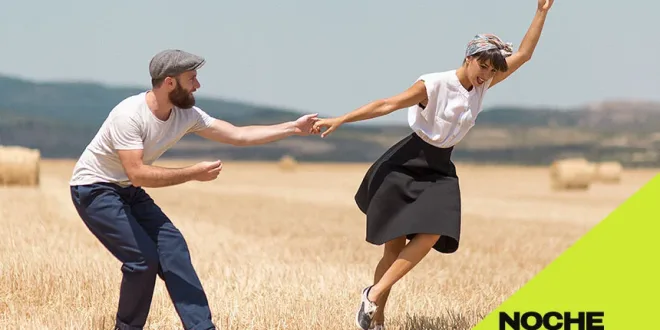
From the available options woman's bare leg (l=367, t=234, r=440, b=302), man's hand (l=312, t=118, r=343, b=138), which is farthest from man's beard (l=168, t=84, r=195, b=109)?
woman's bare leg (l=367, t=234, r=440, b=302)

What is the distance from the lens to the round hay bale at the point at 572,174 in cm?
3762

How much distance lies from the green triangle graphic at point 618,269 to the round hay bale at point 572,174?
31797mm

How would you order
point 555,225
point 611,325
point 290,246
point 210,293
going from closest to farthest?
point 611,325, point 210,293, point 290,246, point 555,225

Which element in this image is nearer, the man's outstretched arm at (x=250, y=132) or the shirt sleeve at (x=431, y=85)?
the shirt sleeve at (x=431, y=85)

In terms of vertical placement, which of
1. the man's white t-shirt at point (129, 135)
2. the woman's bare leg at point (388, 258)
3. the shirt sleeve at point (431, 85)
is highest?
the shirt sleeve at point (431, 85)

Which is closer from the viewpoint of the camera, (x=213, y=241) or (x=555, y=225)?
(x=213, y=241)

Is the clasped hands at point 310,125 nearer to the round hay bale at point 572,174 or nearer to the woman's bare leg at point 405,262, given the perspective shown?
the woman's bare leg at point 405,262

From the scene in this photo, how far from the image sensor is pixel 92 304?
836 cm

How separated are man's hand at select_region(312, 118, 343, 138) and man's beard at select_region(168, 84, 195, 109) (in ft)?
3.70

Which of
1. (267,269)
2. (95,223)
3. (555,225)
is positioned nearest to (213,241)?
(267,269)

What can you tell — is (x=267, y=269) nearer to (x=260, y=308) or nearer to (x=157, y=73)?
(x=260, y=308)

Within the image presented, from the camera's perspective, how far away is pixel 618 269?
6.39m

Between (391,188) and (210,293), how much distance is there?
2201 millimetres

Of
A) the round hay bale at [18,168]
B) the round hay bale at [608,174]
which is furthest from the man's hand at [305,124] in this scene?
the round hay bale at [608,174]
